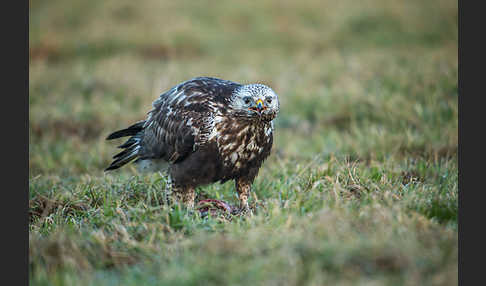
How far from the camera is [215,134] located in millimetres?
3979

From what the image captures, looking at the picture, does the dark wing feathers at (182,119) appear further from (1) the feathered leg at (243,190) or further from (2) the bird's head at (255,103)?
(1) the feathered leg at (243,190)

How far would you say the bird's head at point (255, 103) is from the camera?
3834mm

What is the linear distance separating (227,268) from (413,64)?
706cm

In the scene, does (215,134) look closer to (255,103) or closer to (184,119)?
(184,119)

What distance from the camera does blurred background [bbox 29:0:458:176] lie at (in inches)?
259

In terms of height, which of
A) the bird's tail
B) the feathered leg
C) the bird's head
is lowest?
the feathered leg

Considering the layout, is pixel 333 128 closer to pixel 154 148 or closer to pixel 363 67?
pixel 363 67

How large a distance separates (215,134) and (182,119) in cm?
36

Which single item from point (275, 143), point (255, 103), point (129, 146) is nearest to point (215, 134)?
point (255, 103)

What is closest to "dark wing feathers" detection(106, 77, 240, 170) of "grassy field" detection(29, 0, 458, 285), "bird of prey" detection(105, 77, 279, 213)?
"bird of prey" detection(105, 77, 279, 213)

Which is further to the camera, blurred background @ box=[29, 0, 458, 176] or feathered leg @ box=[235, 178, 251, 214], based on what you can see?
blurred background @ box=[29, 0, 458, 176]

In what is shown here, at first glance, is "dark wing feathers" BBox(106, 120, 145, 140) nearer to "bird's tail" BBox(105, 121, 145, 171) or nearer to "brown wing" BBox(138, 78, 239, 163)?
"bird's tail" BBox(105, 121, 145, 171)

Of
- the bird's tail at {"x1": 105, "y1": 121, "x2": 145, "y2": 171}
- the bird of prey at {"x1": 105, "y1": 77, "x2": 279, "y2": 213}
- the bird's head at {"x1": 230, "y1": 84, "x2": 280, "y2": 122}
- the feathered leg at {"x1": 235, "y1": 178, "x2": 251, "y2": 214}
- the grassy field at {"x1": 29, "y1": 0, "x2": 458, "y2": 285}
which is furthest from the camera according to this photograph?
the bird's tail at {"x1": 105, "y1": 121, "x2": 145, "y2": 171}

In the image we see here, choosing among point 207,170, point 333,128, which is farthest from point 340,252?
point 333,128
